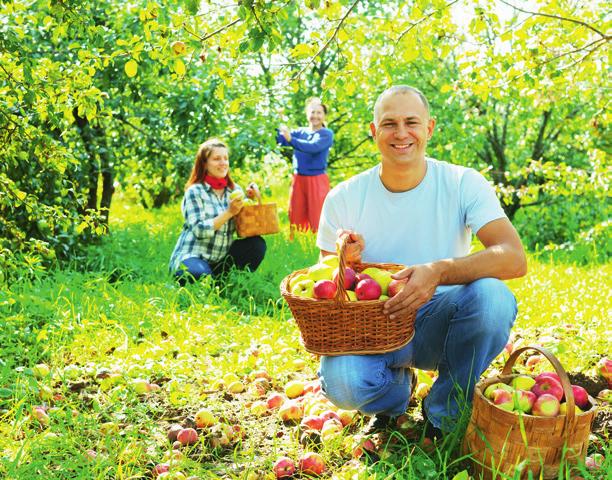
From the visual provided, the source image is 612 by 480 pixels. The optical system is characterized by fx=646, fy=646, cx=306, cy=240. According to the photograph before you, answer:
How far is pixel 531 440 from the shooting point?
2041mm

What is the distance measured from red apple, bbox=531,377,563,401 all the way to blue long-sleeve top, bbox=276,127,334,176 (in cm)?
534

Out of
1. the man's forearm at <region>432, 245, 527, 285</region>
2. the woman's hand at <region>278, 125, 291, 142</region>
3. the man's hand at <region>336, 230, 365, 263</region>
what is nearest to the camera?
the man's forearm at <region>432, 245, 527, 285</region>

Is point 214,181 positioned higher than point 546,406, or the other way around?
point 214,181

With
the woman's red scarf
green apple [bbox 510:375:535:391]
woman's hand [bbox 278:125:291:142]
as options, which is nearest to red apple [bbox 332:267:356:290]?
green apple [bbox 510:375:535:391]

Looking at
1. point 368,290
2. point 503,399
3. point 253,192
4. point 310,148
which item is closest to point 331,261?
point 368,290

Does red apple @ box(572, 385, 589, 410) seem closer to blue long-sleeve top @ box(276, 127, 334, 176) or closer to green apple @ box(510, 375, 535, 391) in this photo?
green apple @ box(510, 375, 535, 391)

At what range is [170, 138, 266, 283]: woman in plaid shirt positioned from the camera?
4945 mm

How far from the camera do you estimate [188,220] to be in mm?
4992

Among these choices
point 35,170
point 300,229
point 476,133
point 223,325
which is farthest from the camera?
point 476,133

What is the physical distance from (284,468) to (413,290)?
31.3 inches

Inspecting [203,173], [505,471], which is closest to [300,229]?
[203,173]

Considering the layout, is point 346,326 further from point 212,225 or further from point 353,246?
point 212,225

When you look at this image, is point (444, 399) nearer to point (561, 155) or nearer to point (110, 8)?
point (110, 8)

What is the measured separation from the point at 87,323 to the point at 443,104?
256 inches
